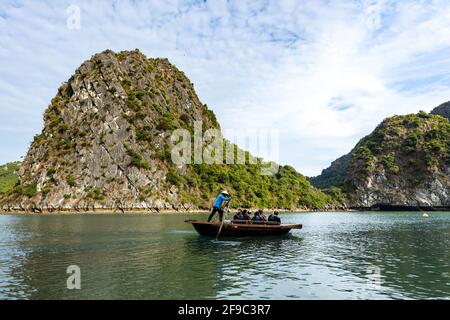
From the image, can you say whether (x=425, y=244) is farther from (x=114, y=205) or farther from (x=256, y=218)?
(x=114, y=205)

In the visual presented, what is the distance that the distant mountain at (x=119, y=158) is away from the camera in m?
120

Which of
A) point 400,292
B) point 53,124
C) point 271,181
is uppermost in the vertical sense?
point 53,124

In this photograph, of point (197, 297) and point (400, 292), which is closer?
point (197, 297)

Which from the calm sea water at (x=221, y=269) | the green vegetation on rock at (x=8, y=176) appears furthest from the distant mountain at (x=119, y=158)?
the calm sea water at (x=221, y=269)

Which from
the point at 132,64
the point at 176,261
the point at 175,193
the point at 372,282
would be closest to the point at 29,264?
the point at 176,261

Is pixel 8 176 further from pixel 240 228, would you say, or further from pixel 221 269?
pixel 221 269

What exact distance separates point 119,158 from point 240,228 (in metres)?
102

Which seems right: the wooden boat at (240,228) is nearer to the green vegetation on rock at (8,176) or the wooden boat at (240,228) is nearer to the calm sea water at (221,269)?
the calm sea water at (221,269)

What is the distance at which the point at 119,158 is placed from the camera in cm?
13162

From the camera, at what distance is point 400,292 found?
1761 cm

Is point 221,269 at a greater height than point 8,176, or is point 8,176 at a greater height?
point 8,176

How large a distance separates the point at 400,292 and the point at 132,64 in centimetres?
16298

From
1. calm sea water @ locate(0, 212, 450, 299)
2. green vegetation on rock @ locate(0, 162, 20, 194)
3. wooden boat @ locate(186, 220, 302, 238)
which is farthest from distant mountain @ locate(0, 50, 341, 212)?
calm sea water @ locate(0, 212, 450, 299)

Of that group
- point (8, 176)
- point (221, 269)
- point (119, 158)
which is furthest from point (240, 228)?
point (8, 176)
